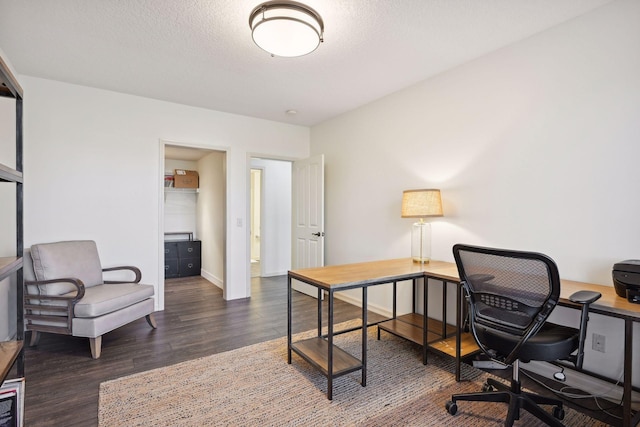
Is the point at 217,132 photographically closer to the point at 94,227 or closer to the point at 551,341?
the point at 94,227

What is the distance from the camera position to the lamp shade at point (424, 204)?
2.77 m

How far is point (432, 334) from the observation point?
2.65 m

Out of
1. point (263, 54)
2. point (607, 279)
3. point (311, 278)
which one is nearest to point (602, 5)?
point (607, 279)

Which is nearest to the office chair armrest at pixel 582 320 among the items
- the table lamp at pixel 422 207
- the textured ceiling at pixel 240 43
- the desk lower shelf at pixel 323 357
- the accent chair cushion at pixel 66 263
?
the desk lower shelf at pixel 323 357

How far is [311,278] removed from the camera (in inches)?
85.8

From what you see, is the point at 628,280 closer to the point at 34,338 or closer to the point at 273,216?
the point at 34,338

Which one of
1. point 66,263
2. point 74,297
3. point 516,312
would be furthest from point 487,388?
point 66,263

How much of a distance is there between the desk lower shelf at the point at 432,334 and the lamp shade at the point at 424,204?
3.28ft

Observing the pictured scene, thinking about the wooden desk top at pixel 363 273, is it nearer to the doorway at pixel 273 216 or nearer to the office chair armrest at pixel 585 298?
the office chair armrest at pixel 585 298

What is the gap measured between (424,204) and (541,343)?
144 centimetres

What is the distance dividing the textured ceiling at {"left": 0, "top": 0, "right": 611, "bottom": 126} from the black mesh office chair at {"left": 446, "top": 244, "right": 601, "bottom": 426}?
1628 mm

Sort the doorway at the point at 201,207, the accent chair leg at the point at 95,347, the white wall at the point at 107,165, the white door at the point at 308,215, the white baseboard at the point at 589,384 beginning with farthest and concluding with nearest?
the doorway at the point at 201,207
the white door at the point at 308,215
the white wall at the point at 107,165
the accent chair leg at the point at 95,347
the white baseboard at the point at 589,384

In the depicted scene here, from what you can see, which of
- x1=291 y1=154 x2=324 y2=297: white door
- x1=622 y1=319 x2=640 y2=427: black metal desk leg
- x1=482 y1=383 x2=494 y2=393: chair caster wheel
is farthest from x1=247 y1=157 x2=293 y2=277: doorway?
x1=622 y1=319 x2=640 y2=427: black metal desk leg

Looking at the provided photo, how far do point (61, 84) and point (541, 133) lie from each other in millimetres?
4459
